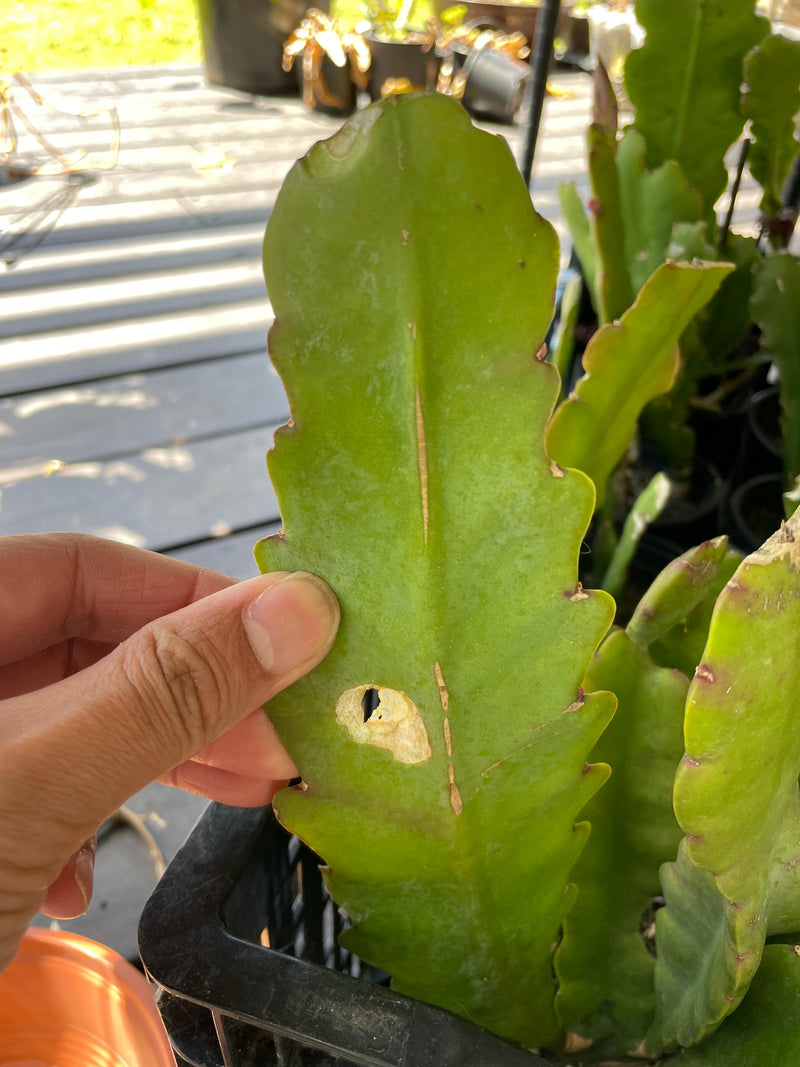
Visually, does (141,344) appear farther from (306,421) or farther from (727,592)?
(727,592)

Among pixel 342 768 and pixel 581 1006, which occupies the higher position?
pixel 342 768

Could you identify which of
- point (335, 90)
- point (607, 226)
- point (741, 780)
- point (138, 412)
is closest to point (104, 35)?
point (335, 90)

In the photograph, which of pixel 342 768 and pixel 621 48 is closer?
pixel 342 768

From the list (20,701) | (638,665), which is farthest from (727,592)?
(20,701)

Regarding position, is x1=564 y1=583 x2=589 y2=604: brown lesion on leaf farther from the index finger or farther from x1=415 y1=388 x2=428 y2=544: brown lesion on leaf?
the index finger

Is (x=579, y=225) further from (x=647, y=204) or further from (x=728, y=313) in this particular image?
(x=728, y=313)

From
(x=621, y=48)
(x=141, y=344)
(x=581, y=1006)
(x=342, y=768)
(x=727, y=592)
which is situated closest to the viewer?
(x=727, y=592)
